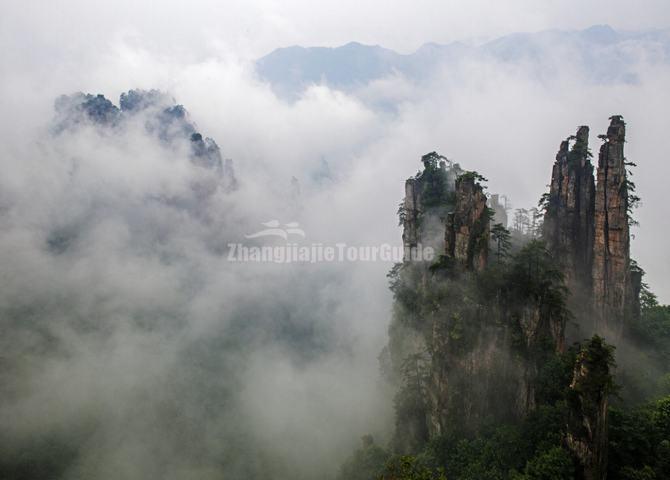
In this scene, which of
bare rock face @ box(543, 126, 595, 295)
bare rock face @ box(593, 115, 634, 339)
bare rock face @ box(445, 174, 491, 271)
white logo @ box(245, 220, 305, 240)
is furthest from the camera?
white logo @ box(245, 220, 305, 240)

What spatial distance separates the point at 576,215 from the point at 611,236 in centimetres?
440

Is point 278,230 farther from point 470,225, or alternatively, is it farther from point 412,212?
point 470,225

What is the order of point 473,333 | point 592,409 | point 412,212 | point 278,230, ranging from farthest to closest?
point 278,230
point 412,212
point 473,333
point 592,409

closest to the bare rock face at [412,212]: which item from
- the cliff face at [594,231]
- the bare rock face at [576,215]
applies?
the cliff face at [594,231]

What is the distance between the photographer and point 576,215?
47.9 m

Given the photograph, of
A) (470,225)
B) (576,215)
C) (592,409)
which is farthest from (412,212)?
(592,409)

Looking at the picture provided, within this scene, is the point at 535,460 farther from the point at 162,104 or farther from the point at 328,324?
the point at 162,104

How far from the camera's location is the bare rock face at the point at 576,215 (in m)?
47.3

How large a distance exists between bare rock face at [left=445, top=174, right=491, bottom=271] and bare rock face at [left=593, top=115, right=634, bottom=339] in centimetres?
1365

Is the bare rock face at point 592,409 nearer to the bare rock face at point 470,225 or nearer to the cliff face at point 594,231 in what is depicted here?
the bare rock face at point 470,225

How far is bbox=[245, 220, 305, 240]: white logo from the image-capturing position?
156375mm

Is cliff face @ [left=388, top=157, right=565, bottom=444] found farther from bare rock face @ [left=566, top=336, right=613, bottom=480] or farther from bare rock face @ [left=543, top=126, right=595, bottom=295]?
bare rock face @ [left=566, top=336, right=613, bottom=480]

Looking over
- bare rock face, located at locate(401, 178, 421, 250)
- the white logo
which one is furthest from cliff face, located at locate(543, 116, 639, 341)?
the white logo

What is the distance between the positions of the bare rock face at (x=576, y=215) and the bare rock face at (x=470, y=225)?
11.8 metres
